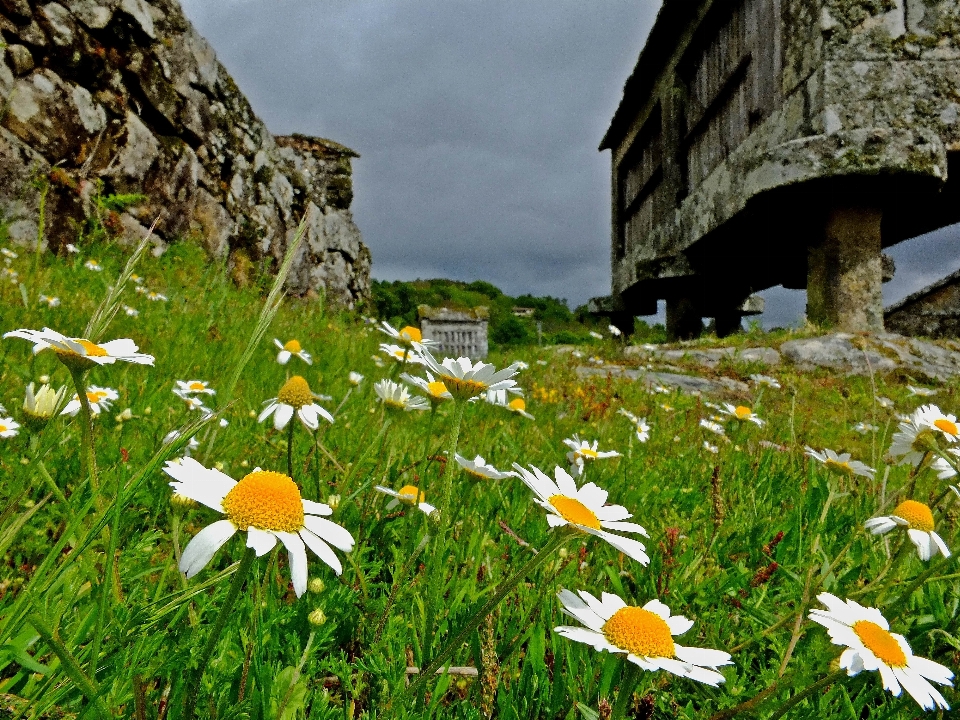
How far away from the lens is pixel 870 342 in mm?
5539

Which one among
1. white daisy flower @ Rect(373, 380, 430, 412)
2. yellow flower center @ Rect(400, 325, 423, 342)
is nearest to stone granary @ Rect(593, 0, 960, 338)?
yellow flower center @ Rect(400, 325, 423, 342)

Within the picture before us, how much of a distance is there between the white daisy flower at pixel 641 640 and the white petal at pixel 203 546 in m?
0.41

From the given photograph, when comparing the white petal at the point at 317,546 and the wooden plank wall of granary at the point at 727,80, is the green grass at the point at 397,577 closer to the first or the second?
the white petal at the point at 317,546

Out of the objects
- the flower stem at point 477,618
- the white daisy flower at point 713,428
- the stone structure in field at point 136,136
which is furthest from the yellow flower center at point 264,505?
the stone structure in field at point 136,136

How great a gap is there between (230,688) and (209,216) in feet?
25.4

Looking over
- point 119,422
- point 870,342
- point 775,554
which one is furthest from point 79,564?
point 870,342

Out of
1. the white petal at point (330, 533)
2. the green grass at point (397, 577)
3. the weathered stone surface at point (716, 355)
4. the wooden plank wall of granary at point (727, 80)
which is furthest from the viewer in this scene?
the wooden plank wall of granary at point (727, 80)

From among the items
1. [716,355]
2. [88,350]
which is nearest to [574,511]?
[88,350]

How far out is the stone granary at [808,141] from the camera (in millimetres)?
5012

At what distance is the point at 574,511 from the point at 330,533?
1.08 ft

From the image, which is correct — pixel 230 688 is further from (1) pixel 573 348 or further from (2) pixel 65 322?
(1) pixel 573 348

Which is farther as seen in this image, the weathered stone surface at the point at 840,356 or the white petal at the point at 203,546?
the weathered stone surface at the point at 840,356

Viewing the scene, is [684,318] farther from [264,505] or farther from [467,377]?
[264,505]

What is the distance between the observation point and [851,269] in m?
5.61
